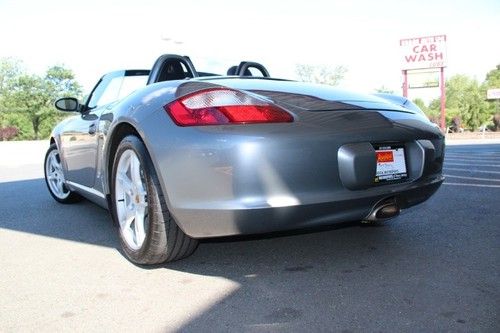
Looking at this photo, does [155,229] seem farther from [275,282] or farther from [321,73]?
[321,73]

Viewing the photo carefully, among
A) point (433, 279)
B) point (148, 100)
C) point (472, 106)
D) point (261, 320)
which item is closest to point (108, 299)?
point (261, 320)

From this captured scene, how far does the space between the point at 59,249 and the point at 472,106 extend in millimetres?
82128

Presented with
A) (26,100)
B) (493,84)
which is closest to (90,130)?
(26,100)

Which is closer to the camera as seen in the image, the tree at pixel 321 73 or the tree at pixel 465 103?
the tree at pixel 321 73

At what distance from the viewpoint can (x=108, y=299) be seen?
7.45ft

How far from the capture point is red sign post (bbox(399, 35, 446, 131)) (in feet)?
139

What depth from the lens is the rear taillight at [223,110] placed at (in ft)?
7.38

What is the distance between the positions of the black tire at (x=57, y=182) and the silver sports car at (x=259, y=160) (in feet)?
7.35

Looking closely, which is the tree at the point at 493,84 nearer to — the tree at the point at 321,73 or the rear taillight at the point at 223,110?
the tree at the point at 321,73

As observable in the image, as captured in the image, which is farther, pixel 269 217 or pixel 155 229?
pixel 155 229

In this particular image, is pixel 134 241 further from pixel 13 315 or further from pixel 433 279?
pixel 433 279

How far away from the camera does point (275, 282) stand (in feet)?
7.92

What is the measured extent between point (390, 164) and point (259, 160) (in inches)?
29.6

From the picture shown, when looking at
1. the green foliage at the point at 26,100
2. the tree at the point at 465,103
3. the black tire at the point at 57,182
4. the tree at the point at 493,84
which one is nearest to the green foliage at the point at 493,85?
the tree at the point at 493,84
